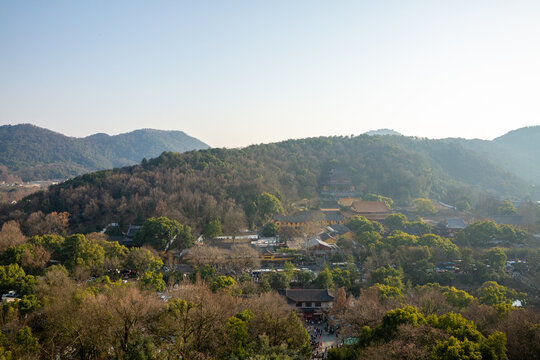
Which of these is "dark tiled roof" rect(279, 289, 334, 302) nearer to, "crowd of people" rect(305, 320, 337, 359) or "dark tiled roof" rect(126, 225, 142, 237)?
"crowd of people" rect(305, 320, 337, 359)

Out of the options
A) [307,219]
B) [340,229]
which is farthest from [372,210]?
[307,219]

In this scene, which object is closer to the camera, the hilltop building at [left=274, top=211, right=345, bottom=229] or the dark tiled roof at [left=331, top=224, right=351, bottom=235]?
the dark tiled roof at [left=331, top=224, right=351, bottom=235]

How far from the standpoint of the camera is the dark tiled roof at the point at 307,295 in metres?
19.1

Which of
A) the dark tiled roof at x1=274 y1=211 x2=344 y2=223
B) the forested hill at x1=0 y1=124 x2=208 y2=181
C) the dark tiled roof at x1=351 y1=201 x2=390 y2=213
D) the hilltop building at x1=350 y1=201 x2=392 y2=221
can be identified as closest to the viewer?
the dark tiled roof at x1=274 y1=211 x2=344 y2=223

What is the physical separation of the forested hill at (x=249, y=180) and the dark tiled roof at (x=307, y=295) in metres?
13.5

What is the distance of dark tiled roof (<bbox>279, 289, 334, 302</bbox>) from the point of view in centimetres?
1909

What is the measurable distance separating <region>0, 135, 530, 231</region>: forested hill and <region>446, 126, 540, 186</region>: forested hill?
1910cm

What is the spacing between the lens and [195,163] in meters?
44.1

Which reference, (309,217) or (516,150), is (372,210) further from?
(516,150)

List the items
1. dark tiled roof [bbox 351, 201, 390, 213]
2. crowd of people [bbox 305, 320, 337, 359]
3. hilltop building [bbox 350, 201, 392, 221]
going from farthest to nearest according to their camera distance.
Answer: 1. dark tiled roof [bbox 351, 201, 390, 213]
2. hilltop building [bbox 350, 201, 392, 221]
3. crowd of people [bbox 305, 320, 337, 359]

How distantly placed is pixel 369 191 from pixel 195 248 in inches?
1399

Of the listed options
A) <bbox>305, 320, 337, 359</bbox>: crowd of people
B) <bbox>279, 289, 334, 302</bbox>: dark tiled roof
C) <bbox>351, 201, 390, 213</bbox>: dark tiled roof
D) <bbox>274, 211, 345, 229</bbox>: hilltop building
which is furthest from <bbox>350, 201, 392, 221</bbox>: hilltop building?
<bbox>305, 320, 337, 359</bbox>: crowd of people

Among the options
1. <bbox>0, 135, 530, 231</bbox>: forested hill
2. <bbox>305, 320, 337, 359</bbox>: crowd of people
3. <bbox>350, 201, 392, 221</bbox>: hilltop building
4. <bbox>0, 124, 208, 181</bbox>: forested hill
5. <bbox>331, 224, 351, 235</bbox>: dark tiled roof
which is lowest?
<bbox>305, 320, 337, 359</bbox>: crowd of people

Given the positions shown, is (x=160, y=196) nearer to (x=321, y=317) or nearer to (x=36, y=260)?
(x=36, y=260)
